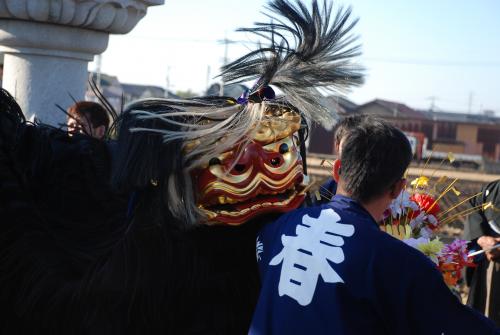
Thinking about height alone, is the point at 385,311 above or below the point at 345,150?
below

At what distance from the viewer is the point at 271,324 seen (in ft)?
5.56

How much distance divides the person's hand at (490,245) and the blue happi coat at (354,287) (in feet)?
6.75

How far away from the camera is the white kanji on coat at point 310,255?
162 cm

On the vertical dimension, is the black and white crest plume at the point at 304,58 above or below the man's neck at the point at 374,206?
above

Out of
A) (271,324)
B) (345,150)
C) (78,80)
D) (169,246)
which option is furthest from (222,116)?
(78,80)

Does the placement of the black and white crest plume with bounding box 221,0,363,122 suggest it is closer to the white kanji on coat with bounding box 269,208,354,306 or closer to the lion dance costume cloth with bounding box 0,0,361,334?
the lion dance costume cloth with bounding box 0,0,361,334

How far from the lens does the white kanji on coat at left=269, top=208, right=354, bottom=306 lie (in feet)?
5.33

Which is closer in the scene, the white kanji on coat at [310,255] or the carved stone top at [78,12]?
the white kanji on coat at [310,255]

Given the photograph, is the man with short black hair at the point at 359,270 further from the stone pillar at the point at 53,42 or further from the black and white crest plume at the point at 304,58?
the stone pillar at the point at 53,42

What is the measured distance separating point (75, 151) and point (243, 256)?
0.79 meters

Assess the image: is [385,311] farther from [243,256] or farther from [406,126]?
[406,126]

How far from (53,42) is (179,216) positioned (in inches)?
77.3

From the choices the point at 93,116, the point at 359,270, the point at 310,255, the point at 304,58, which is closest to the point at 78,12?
the point at 93,116

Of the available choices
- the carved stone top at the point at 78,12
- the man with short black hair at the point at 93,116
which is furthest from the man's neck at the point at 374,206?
the carved stone top at the point at 78,12
